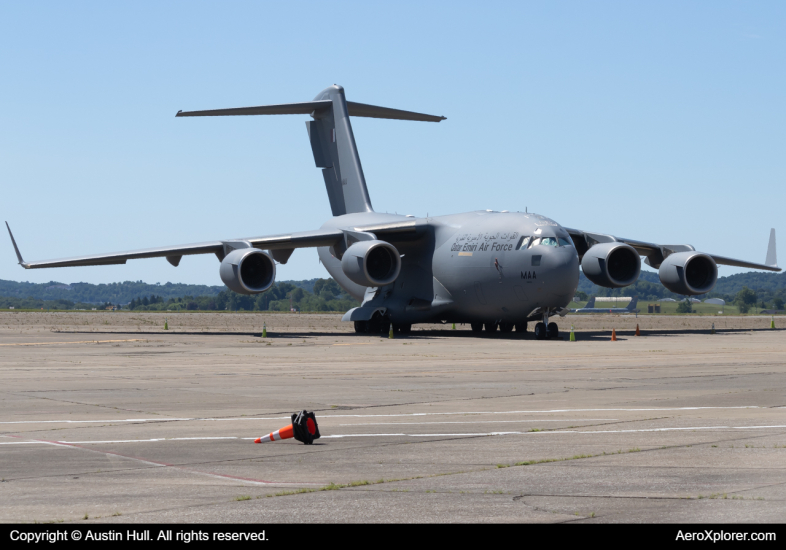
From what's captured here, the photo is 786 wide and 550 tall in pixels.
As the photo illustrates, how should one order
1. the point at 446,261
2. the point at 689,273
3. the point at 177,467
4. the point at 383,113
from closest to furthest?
the point at 177,467
the point at 446,261
the point at 689,273
the point at 383,113

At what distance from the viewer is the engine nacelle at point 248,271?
117 feet

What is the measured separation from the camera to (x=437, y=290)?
39.0 m

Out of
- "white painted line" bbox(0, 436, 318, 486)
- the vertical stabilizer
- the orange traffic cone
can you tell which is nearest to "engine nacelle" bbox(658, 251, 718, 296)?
the vertical stabilizer

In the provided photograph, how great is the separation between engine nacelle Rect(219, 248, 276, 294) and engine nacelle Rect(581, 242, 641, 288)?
41.4 feet

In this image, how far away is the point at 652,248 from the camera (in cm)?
4247

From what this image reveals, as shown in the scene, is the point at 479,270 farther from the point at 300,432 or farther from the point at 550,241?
the point at 300,432

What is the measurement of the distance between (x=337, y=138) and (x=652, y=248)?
1571 centimetres

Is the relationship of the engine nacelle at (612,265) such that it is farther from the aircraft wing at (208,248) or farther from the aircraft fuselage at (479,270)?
the aircraft wing at (208,248)

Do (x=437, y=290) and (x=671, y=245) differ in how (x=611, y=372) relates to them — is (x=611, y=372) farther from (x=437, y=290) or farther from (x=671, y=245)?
(x=671, y=245)

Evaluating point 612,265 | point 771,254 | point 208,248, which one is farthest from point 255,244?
point 771,254
